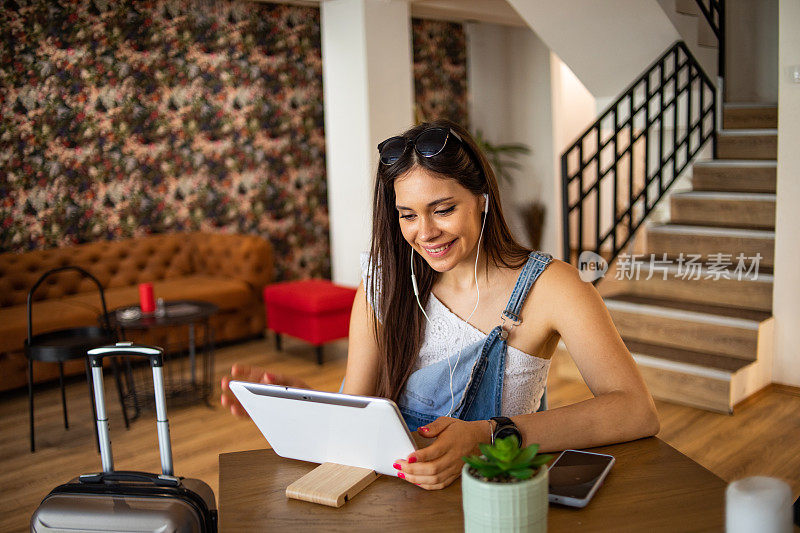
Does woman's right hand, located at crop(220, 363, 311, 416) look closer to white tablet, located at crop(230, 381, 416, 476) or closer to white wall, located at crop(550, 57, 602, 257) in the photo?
white tablet, located at crop(230, 381, 416, 476)

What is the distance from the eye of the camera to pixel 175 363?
5.27 m

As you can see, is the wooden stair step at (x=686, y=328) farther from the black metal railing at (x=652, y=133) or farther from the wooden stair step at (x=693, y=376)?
the black metal railing at (x=652, y=133)

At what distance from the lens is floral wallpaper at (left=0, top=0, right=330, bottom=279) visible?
5.22 m

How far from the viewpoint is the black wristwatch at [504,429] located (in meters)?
1.39

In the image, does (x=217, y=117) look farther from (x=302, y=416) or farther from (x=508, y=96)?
(x=302, y=416)

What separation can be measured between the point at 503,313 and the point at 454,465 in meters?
0.46

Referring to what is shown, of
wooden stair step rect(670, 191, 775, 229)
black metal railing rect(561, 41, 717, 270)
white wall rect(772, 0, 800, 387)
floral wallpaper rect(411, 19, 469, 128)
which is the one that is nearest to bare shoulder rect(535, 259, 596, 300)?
black metal railing rect(561, 41, 717, 270)

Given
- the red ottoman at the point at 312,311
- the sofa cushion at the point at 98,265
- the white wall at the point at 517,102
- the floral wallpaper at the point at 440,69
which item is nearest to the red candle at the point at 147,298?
the red ottoman at the point at 312,311

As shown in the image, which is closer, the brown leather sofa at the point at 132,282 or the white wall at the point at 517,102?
the brown leather sofa at the point at 132,282

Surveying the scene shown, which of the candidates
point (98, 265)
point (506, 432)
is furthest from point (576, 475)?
point (98, 265)

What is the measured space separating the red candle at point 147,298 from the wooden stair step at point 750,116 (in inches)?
174

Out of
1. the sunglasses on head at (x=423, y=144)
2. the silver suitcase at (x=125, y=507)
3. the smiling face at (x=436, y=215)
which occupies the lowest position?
the silver suitcase at (x=125, y=507)

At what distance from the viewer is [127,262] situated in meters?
5.55

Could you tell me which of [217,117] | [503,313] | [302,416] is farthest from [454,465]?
[217,117]
